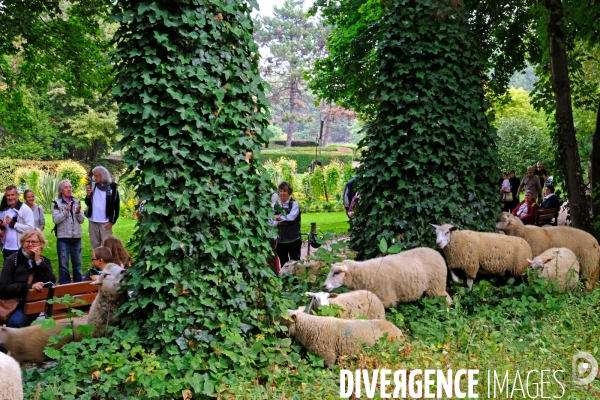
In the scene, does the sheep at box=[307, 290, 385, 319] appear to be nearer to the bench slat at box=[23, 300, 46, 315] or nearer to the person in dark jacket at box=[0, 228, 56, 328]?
the bench slat at box=[23, 300, 46, 315]

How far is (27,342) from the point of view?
Answer: 5957mm

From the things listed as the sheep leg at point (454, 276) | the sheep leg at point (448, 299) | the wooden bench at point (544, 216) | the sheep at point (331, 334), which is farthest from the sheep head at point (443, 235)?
the wooden bench at point (544, 216)

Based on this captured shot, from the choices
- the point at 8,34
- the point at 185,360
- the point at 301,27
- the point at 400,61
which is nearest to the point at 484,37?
the point at 400,61

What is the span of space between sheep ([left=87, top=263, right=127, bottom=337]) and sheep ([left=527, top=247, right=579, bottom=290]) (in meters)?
5.45

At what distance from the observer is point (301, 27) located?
194ft

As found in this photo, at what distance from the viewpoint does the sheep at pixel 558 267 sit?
8258 mm

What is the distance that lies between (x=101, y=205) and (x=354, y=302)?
5.45 meters

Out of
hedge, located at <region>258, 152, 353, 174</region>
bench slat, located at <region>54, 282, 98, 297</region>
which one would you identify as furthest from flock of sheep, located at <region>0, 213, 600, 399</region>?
hedge, located at <region>258, 152, 353, 174</region>

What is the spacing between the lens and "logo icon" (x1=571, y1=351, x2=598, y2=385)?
17.5ft

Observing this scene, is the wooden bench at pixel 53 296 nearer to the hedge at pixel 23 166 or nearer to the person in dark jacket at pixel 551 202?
the person in dark jacket at pixel 551 202

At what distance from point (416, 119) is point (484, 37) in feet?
23.8

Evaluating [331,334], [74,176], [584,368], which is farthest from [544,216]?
[74,176]

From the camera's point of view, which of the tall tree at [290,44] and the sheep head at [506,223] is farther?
the tall tree at [290,44]

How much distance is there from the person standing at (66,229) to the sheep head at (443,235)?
5.74m
